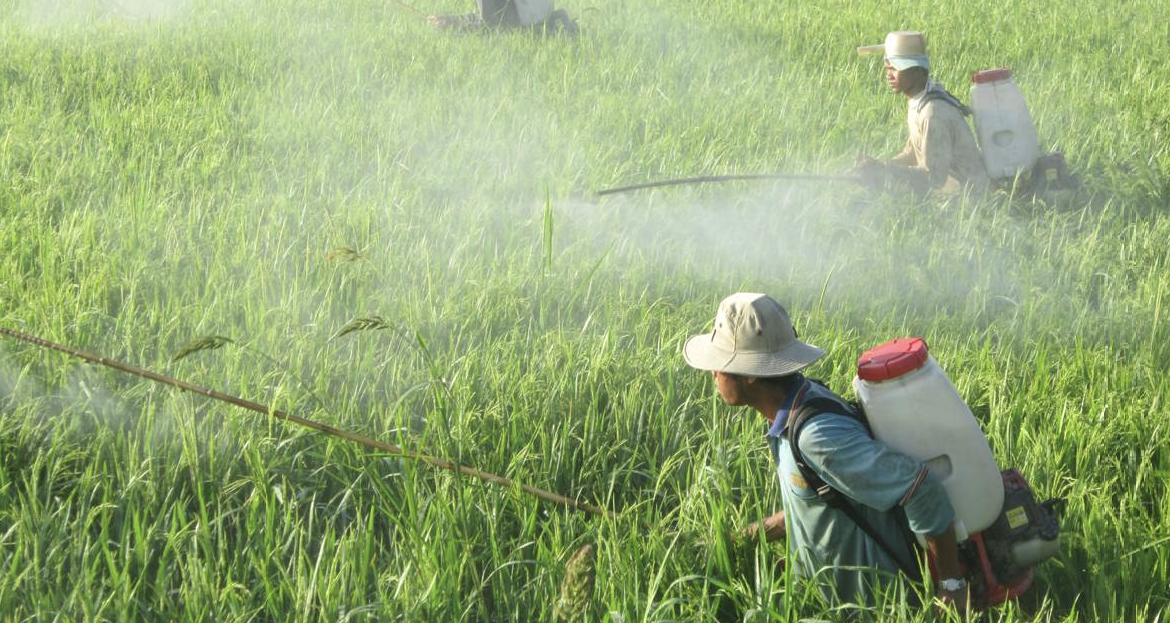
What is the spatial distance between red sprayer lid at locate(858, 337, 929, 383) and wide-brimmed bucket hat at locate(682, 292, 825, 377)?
0.28 feet

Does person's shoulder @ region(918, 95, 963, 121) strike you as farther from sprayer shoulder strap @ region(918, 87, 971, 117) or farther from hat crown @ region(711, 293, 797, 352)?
hat crown @ region(711, 293, 797, 352)

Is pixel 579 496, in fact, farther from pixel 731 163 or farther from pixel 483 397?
pixel 731 163

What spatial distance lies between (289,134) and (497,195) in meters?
1.15

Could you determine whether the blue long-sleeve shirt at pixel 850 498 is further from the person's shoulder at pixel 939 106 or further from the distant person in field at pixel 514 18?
the distant person in field at pixel 514 18

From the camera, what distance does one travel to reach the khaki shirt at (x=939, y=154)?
449cm

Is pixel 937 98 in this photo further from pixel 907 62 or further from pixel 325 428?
pixel 325 428

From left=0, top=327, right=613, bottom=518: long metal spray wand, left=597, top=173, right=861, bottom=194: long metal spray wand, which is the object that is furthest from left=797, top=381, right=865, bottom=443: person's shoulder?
left=597, top=173, right=861, bottom=194: long metal spray wand

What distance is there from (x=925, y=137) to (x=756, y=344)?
263 centimetres

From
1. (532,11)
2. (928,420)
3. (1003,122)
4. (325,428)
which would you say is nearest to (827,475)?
(928,420)

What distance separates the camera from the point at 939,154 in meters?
4.56

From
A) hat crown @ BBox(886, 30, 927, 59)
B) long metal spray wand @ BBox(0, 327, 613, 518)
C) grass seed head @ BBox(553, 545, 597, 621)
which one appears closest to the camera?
grass seed head @ BBox(553, 545, 597, 621)

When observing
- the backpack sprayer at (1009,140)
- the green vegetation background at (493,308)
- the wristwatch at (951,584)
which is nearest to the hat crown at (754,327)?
the green vegetation background at (493,308)

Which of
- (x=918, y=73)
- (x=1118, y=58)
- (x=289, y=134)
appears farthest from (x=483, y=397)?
(x=1118, y=58)

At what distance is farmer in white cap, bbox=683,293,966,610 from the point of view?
2.02 m
